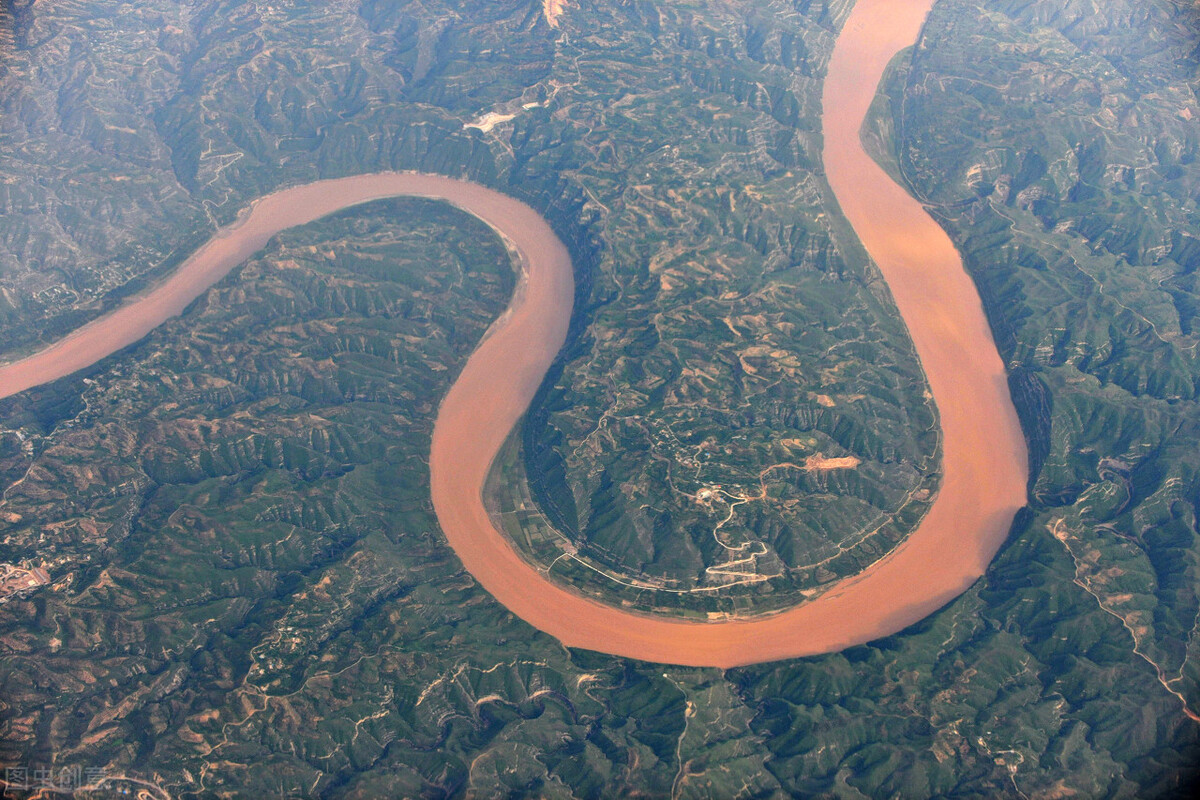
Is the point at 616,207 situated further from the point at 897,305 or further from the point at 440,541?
the point at 440,541

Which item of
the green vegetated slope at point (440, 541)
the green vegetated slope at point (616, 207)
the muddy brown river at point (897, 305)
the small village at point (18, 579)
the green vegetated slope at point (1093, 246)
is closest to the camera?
the green vegetated slope at point (440, 541)

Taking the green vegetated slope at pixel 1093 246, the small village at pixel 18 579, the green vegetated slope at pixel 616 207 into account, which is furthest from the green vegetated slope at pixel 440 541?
the small village at pixel 18 579

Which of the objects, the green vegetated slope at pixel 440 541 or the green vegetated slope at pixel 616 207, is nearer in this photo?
the green vegetated slope at pixel 440 541

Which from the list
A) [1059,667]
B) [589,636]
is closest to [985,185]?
[1059,667]

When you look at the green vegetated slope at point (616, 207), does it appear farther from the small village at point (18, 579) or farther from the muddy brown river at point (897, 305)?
the small village at point (18, 579)

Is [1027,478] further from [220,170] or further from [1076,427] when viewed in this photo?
[220,170]

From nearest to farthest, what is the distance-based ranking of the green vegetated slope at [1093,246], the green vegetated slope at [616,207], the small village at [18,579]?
the small village at [18,579]
the green vegetated slope at [1093,246]
the green vegetated slope at [616,207]

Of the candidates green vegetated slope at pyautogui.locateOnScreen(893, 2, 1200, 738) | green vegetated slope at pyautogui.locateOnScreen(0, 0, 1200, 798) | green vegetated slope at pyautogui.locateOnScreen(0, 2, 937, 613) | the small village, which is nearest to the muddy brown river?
green vegetated slope at pyautogui.locateOnScreen(0, 0, 1200, 798)
